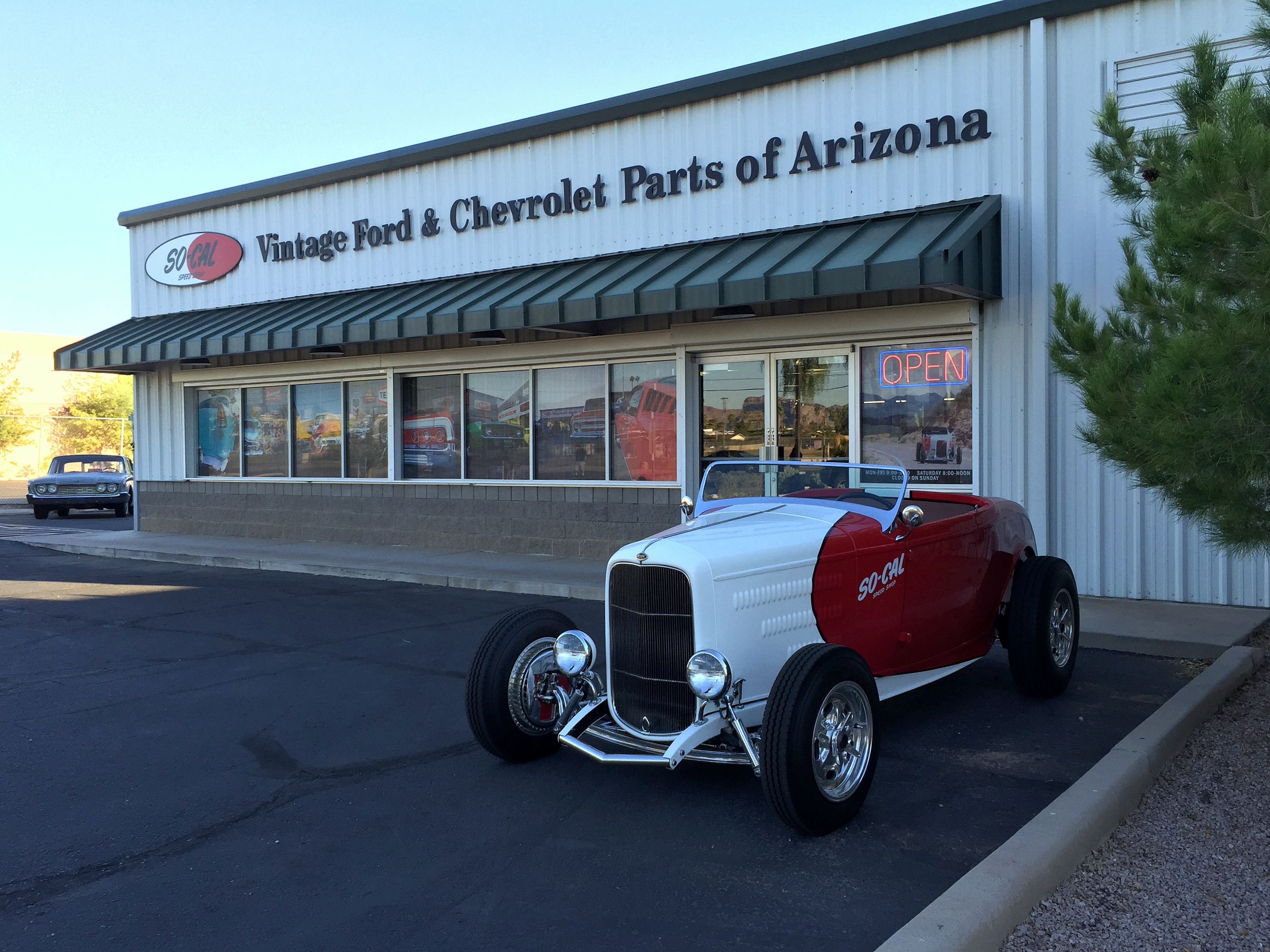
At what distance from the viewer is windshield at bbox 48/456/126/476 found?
27.1 m

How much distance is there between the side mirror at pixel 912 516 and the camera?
539 centimetres

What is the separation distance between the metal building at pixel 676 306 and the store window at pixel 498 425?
43 millimetres

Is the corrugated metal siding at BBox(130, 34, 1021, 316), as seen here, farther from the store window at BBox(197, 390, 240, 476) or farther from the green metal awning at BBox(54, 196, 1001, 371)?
the store window at BBox(197, 390, 240, 476)

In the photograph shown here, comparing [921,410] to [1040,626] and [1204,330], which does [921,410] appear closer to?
[1040,626]

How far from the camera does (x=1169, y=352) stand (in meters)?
4.21

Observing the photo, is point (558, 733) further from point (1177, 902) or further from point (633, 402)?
point (633, 402)

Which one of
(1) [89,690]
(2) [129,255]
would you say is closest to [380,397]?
(2) [129,255]

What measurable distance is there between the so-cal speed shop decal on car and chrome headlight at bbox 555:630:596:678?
4.68 feet

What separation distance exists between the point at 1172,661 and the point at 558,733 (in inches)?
198

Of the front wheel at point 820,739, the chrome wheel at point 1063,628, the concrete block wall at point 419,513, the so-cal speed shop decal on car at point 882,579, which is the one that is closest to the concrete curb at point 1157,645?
the chrome wheel at point 1063,628

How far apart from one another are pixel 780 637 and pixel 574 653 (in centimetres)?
103

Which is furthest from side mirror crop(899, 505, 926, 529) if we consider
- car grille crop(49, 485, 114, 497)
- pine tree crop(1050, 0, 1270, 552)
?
car grille crop(49, 485, 114, 497)

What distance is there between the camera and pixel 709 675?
4.40 metres

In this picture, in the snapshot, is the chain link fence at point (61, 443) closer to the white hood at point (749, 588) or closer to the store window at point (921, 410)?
the store window at point (921, 410)
